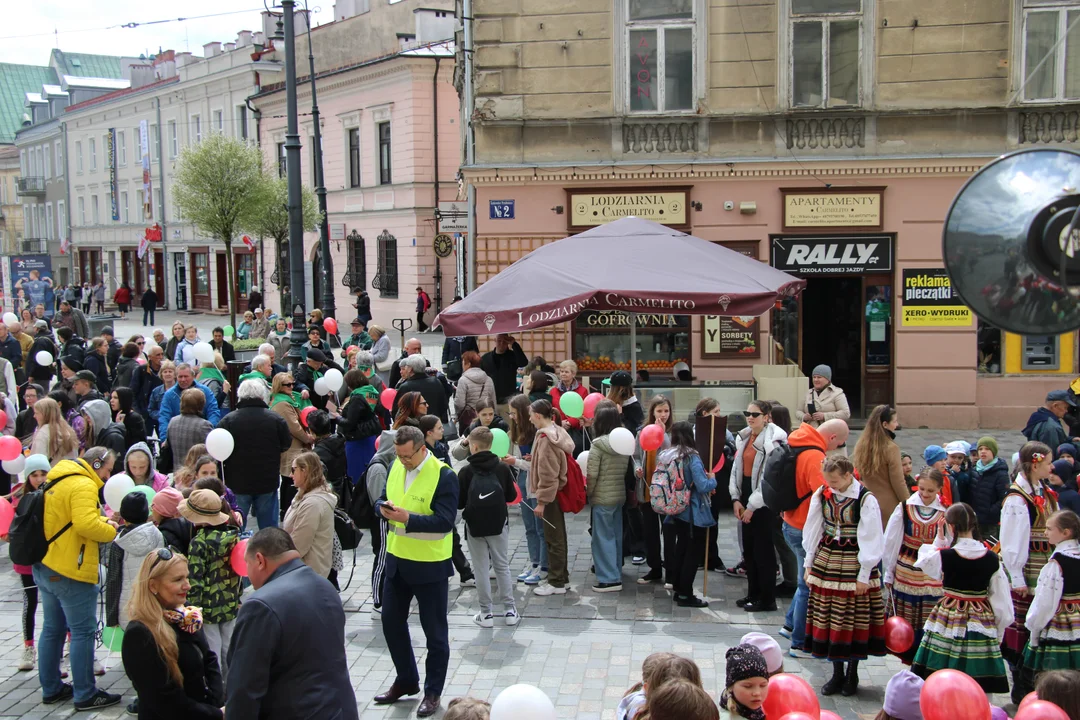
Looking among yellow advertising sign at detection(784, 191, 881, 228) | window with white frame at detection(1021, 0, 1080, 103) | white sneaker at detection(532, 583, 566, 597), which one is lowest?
white sneaker at detection(532, 583, 566, 597)

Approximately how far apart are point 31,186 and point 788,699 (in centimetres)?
6550

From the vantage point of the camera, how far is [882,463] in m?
7.63

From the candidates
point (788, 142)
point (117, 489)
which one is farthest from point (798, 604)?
point (788, 142)

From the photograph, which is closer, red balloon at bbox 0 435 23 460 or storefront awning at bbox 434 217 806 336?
red balloon at bbox 0 435 23 460

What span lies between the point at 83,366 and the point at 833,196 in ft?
36.4

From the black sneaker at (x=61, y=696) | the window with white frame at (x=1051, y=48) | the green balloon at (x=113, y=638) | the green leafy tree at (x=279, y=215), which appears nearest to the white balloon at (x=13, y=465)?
the black sneaker at (x=61, y=696)

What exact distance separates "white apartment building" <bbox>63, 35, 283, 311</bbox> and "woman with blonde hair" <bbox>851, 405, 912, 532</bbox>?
105 ft

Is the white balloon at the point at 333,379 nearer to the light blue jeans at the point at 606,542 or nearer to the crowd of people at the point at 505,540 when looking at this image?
the crowd of people at the point at 505,540

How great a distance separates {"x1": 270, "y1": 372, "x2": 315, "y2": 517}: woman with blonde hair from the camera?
9906 millimetres

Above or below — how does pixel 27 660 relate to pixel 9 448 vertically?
below

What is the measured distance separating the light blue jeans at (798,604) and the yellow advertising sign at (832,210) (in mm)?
8929

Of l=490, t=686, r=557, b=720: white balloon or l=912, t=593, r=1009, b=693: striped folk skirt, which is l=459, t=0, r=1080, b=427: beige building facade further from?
l=490, t=686, r=557, b=720: white balloon

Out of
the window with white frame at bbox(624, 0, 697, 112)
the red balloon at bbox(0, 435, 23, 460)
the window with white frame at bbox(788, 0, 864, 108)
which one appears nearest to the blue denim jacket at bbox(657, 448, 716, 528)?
the red balloon at bbox(0, 435, 23, 460)

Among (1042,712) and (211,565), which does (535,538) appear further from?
(1042,712)
